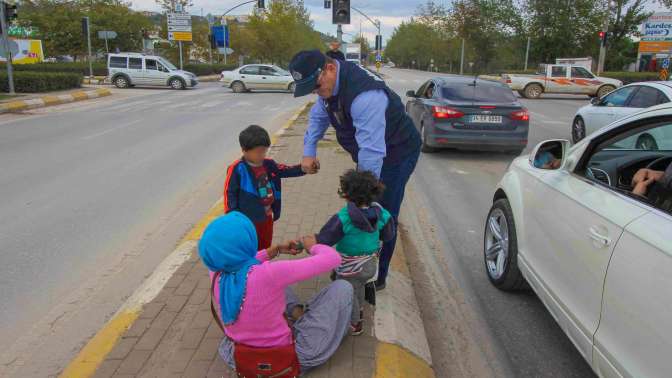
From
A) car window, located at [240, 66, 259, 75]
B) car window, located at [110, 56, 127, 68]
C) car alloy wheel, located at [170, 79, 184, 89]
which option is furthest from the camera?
car alloy wheel, located at [170, 79, 184, 89]

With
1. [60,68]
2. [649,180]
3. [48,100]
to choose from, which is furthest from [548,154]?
[60,68]

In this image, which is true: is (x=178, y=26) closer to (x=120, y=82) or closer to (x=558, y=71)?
(x=120, y=82)

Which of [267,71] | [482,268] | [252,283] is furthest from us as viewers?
[267,71]

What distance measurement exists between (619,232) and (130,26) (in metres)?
44.9

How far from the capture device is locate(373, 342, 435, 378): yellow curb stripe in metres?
2.67

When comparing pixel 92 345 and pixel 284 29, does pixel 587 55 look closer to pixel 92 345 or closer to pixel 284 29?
pixel 284 29

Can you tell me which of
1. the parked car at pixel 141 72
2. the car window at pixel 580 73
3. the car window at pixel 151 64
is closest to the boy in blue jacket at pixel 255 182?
the car window at pixel 580 73

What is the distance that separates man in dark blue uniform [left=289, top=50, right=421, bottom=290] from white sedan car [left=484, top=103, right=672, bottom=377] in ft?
2.96

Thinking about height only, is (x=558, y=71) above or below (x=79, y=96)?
above

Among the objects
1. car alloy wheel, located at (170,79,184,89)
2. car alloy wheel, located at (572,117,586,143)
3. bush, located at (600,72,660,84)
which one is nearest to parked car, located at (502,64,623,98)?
bush, located at (600,72,660,84)

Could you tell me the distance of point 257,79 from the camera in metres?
27.1

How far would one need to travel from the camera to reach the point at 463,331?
3490mm

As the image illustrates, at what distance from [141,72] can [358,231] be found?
2849cm

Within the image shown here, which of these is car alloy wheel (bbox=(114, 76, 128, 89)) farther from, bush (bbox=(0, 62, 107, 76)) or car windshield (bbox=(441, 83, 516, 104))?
car windshield (bbox=(441, 83, 516, 104))
